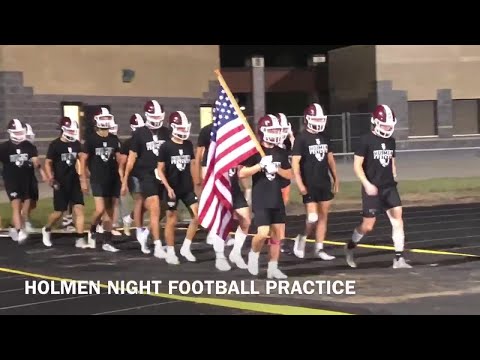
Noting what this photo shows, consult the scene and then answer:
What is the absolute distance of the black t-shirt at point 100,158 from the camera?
10945 millimetres

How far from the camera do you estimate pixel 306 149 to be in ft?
32.3

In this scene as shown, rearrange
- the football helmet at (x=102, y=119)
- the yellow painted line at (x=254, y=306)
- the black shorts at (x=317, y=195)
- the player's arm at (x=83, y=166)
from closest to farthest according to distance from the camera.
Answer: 1. the yellow painted line at (x=254, y=306)
2. the black shorts at (x=317, y=195)
3. the football helmet at (x=102, y=119)
4. the player's arm at (x=83, y=166)

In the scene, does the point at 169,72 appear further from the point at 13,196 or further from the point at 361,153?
the point at 361,153

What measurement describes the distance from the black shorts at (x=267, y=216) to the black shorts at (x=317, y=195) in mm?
1455

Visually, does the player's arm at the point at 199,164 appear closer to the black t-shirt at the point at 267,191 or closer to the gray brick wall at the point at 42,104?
the black t-shirt at the point at 267,191

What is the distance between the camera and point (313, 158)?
32.4 feet

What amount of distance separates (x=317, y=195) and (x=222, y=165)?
1.69 m

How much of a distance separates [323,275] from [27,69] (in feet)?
50.5

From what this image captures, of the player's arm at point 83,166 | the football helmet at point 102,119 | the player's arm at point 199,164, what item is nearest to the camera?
the player's arm at point 199,164

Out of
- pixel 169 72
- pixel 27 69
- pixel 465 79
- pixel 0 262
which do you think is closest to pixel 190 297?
pixel 0 262

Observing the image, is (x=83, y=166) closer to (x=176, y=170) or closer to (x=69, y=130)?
(x=69, y=130)

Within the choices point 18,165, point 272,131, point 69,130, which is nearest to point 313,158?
point 272,131

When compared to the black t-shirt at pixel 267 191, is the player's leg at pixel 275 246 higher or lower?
lower

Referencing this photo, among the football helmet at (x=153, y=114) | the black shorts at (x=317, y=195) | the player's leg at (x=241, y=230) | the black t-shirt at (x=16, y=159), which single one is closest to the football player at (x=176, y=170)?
the football helmet at (x=153, y=114)
